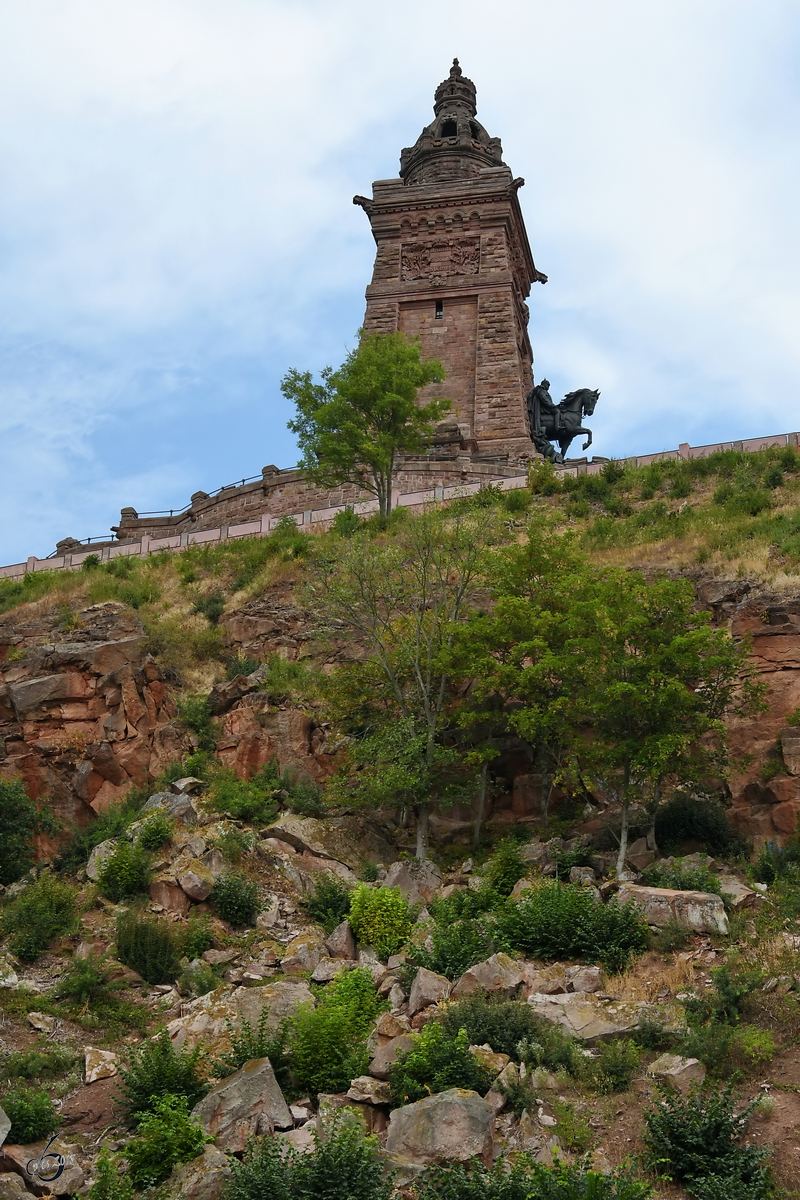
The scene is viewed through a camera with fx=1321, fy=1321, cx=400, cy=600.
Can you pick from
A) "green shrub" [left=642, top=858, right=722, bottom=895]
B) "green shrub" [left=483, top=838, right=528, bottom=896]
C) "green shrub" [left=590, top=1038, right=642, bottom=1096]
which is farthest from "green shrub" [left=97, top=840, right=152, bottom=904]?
"green shrub" [left=590, top=1038, right=642, bottom=1096]

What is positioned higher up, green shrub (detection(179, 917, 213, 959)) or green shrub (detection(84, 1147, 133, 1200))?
green shrub (detection(179, 917, 213, 959))

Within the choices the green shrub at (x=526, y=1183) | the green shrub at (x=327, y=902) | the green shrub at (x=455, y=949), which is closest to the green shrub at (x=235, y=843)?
the green shrub at (x=327, y=902)

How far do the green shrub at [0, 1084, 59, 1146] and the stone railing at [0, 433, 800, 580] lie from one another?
21.6 meters

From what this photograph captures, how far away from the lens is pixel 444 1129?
13.5 metres

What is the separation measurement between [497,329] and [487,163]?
34.2 ft

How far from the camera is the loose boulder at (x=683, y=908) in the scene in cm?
1731

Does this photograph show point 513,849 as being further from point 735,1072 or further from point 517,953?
point 735,1072

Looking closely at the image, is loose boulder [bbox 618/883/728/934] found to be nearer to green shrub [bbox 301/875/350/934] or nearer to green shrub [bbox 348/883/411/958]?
green shrub [bbox 348/883/411/958]

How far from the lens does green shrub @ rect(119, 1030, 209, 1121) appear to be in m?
15.2

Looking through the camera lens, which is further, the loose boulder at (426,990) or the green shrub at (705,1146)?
the loose boulder at (426,990)

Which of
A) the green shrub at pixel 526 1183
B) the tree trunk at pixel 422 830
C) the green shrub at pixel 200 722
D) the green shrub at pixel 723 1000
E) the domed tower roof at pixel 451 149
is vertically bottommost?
the green shrub at pixel 526 1183

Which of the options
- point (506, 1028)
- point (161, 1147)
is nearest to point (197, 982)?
point (161, 1147)

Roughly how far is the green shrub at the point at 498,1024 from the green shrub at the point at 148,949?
478 cm

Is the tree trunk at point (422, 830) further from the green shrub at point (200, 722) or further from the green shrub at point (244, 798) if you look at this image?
the green shrub at point (200, 722)
